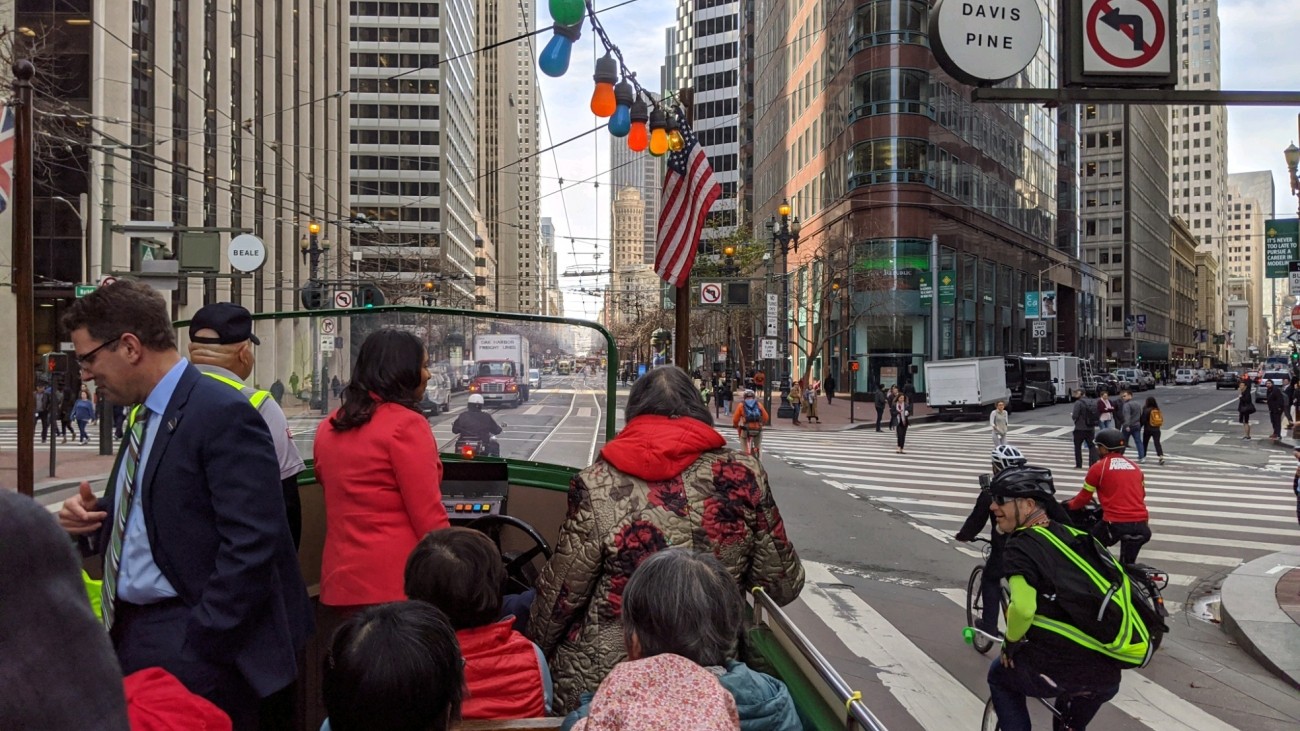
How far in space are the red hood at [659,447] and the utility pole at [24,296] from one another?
233 inches

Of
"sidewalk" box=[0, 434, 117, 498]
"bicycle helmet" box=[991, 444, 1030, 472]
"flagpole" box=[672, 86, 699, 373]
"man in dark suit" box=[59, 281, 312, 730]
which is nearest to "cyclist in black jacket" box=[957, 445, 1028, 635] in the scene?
"bicycle helmet" box=[991, 444, 1030, 472]

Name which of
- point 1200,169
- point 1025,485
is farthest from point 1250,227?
point 1025,485

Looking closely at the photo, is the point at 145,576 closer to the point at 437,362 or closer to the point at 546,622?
the point at 546,622

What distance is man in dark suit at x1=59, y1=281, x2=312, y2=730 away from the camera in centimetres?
261

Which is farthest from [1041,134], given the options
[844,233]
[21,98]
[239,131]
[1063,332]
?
[21,98]

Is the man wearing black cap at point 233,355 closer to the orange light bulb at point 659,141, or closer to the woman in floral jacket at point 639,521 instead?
the woman in floral jacket at point 639,521

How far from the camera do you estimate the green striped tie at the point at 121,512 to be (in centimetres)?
265

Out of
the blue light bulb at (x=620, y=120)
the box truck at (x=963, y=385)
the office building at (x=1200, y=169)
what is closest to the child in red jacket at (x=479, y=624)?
the blue light bulb at (x=620, y=120)

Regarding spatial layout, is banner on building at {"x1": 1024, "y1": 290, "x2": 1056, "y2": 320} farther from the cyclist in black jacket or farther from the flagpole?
the cyclist in black jacket

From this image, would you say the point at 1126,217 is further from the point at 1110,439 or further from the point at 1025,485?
the point at 1025,485

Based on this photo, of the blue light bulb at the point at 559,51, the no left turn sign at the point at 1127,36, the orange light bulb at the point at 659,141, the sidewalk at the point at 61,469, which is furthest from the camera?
the sidewalk at the point at 61,469

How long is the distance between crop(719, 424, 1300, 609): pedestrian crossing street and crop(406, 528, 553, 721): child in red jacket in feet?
30.2

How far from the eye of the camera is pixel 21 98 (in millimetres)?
7805

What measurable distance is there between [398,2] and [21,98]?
276 ft
